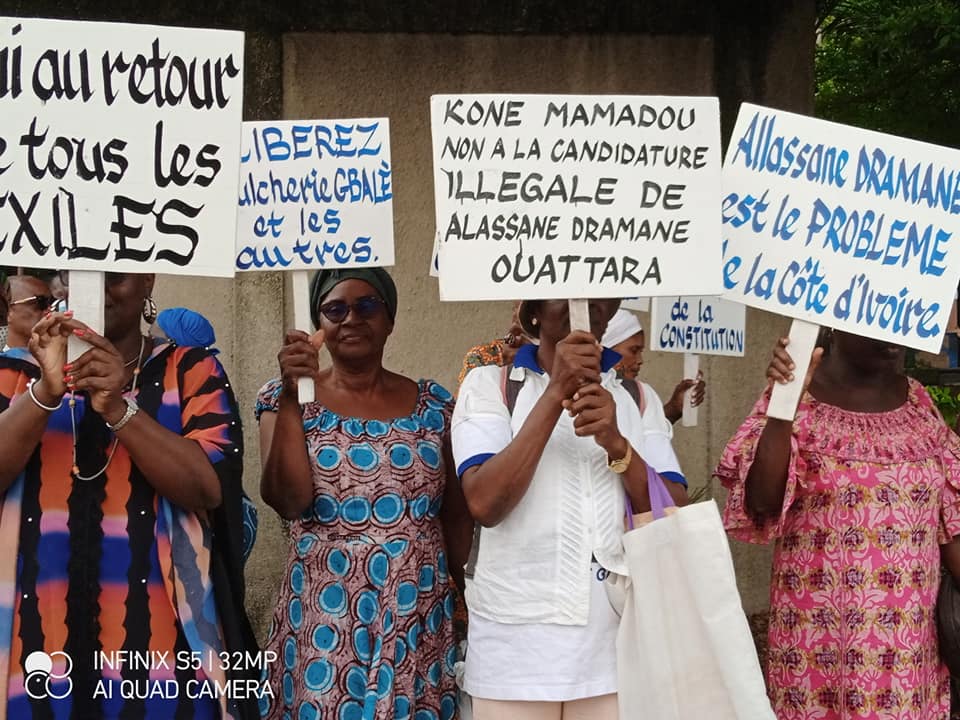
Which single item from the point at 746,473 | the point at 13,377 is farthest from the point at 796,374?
the point at 13,377

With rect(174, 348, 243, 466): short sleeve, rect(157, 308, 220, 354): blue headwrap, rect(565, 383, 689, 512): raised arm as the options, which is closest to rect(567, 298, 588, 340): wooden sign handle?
rect(565, 383, 689, 512): raised arm

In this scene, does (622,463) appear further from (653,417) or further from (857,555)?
(857,555)

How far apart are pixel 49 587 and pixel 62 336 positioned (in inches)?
22.6

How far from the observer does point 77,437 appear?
110 inches

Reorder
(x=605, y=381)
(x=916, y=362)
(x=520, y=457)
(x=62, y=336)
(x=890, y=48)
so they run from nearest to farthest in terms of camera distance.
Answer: (x=62, y=336)
(x=520, y=457)
(x=605, y=381)
(x=890, y=48)
(x=916, y=362)

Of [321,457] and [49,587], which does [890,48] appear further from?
[49,587]

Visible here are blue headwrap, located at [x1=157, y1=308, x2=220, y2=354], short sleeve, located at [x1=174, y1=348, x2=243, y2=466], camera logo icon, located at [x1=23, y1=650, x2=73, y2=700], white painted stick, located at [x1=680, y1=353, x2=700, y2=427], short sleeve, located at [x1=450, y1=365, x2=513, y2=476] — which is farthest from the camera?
white painted stick, located at [x1=680, y1=353, x2=700, y2=427]

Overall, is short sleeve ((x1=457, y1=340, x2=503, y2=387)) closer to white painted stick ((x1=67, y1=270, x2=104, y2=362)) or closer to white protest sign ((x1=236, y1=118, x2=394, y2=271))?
white protest sign ((x1=236, y1=118, x2=394, y2=271))

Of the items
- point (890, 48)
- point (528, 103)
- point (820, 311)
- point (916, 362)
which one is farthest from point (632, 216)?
point (916, 362)

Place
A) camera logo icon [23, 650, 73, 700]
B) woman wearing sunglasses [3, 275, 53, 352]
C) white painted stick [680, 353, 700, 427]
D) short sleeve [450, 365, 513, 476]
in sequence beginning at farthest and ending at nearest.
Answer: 1. white painted stick [680, 353, 700, 427]
2. woman wearing sunglasses [3, 275, 53, 352]
3. short sleeve [450, 365, 513, 476]
4. camera logo icon [23, 650, 73, 700]

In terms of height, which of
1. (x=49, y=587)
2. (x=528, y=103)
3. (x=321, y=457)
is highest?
(x=528, y=103)

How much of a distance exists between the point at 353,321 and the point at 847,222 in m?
1.37

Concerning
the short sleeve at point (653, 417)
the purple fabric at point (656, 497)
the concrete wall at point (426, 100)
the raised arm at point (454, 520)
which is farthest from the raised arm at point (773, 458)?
the concrete wall at point (426, 100)

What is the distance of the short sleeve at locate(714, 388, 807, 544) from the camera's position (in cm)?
335
